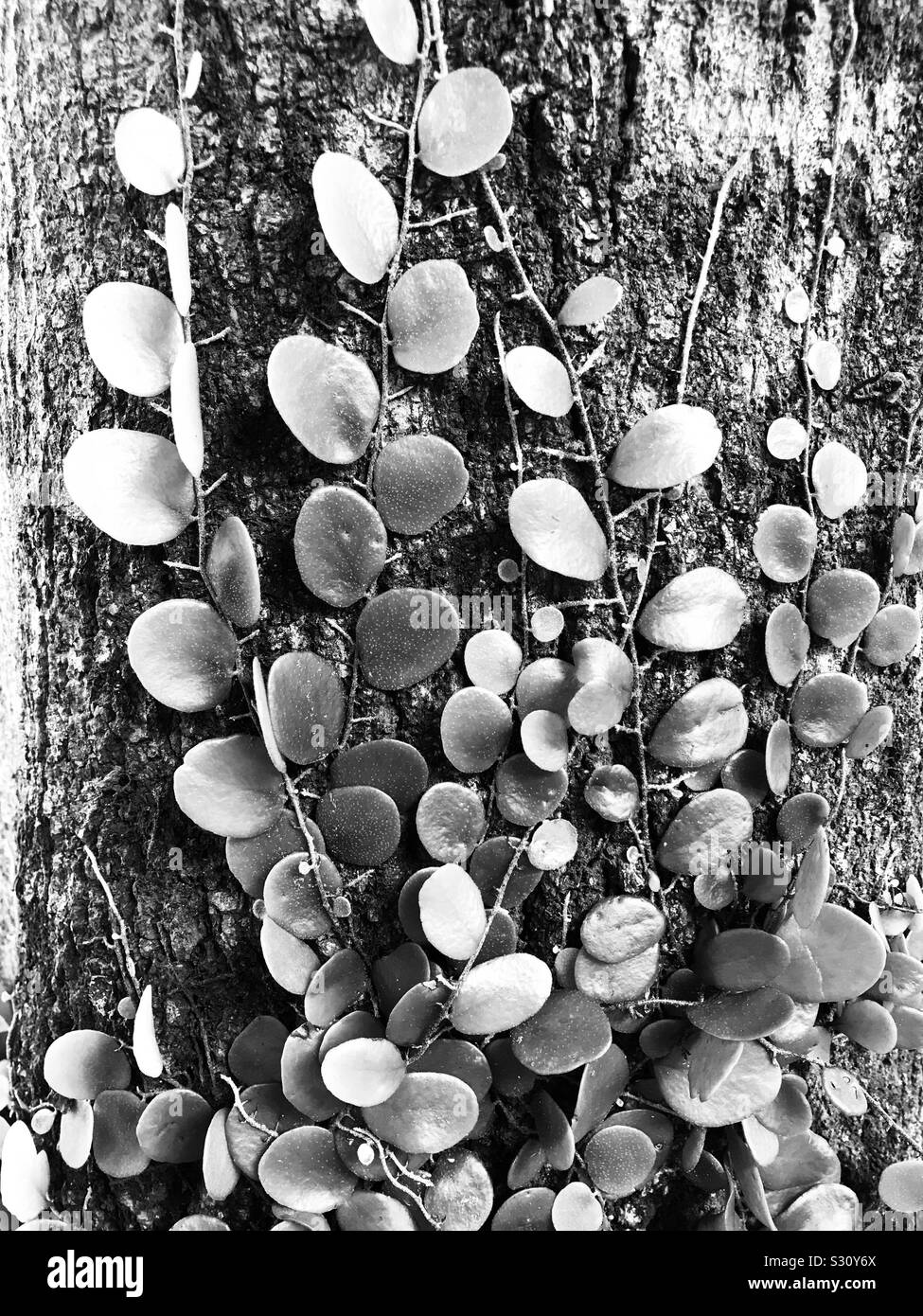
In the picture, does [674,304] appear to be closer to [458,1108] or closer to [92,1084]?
[458,1108]

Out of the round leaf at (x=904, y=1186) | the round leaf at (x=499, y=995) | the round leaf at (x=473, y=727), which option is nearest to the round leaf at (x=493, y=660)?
the round leaf at (x=473, y=727)

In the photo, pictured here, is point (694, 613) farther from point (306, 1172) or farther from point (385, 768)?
point (306, 1172)

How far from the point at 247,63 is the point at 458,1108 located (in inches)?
30.5

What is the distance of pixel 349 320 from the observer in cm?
62

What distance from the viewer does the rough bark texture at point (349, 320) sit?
2.00 ft

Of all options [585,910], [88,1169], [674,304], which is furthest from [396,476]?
[88,1169]

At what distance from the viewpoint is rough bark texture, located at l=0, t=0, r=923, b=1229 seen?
61cm

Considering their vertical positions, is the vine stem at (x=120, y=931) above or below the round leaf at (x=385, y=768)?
below

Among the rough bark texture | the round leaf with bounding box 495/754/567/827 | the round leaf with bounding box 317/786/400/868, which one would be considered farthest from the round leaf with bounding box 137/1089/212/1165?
the round leaf with bounding box 495/754/567/827

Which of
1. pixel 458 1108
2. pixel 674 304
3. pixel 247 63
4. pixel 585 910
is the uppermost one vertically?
pixel 247 63

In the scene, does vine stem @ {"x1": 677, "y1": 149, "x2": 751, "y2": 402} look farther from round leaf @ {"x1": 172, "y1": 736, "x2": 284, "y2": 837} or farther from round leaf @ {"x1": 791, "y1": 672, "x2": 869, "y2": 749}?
round leaf @ {"x1": 172, "y1": 736, "x2": 284, "y2": 837}

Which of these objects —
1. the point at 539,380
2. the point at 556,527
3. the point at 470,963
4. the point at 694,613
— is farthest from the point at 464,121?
the point at 470,963

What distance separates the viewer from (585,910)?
2.23 ft

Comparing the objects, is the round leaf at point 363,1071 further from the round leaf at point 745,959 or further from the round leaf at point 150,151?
the round leaf at point 150,151
